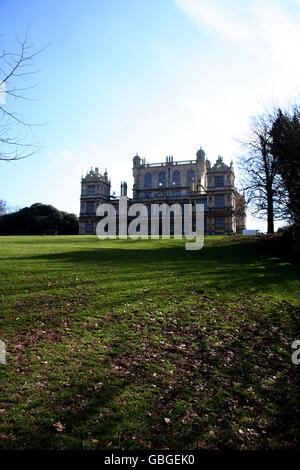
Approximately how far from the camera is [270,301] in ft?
34.2

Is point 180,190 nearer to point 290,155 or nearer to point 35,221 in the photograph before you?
point 35,221

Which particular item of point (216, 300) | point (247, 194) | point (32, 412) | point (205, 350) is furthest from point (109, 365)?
point (247, 194)

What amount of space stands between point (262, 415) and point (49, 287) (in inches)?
321

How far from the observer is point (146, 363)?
6.25 metres

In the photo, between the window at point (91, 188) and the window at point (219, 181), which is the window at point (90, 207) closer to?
the window at point (91, 188)

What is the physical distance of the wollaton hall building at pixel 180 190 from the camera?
194 feet

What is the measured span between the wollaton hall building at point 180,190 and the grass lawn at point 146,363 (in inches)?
1878

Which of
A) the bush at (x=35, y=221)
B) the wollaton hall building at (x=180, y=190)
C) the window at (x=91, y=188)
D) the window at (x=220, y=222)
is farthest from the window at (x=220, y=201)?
the bush at (x=35, y=221)

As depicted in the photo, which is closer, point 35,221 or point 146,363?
point 146,363

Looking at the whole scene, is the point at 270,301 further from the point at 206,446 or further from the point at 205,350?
the point at 206,446

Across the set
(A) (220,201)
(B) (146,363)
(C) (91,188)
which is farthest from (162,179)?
(B) (146,363)

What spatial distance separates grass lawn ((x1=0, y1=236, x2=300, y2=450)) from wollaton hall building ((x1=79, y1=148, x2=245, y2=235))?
157 feet

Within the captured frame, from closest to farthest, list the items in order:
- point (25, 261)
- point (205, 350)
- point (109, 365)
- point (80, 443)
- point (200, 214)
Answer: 1. point (80, 443)
2. point (109, 365)
3. point (205, 350)
4. point (25, 261)
5. point (200, 214)

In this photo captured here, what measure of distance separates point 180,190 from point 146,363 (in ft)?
200
